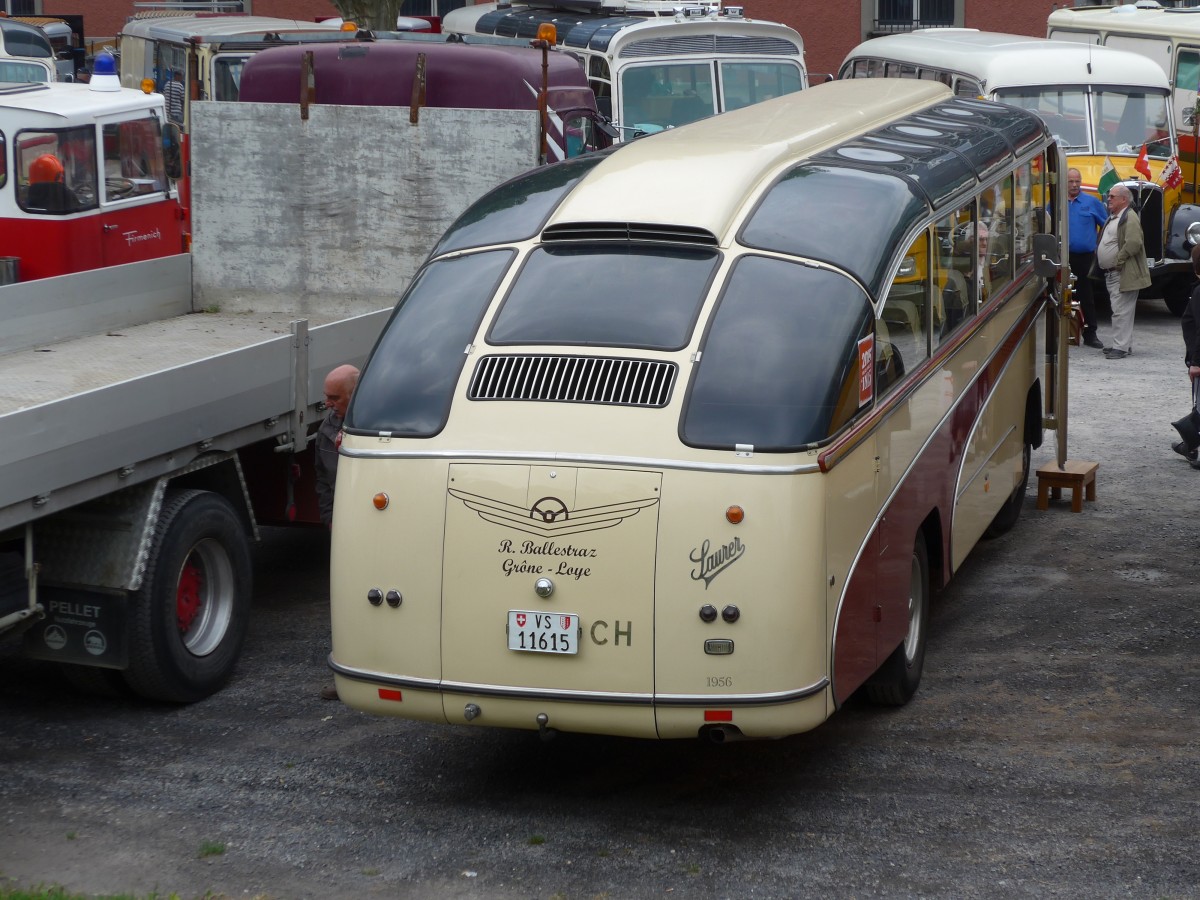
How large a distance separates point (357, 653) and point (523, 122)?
414 centimetres

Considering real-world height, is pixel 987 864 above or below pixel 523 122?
below

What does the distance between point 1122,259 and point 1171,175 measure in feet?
9.05

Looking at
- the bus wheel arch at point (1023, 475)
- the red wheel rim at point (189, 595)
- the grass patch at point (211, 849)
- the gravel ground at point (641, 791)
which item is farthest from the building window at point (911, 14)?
the grass patch at point (211, 849)

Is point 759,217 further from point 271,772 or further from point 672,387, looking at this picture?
point 271,772

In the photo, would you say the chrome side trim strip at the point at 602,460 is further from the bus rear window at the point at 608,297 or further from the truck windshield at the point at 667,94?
the truck windshield at the point at 667,94

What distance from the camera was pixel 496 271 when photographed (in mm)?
6371

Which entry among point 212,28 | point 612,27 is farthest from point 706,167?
point 212,28

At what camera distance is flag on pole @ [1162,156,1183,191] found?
1712 centimetres

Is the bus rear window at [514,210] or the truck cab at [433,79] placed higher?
the truck cab at [433,79]

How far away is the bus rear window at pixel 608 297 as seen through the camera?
5.96m

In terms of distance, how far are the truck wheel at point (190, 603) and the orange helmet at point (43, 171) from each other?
4.74 m

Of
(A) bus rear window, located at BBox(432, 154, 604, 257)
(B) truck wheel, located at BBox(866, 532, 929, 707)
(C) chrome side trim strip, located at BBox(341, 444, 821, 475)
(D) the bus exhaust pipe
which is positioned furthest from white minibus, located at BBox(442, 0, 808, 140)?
(D) the bus exhaust pipe

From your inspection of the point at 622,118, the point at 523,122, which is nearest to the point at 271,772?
the point at 523,122

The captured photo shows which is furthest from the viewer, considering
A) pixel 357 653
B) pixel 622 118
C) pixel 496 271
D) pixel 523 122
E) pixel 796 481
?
pixel 622 118
